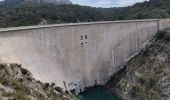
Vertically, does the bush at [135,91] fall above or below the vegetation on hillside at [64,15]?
below

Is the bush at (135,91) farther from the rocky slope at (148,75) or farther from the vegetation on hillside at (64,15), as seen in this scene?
the vegetation on hillside at (64,15)

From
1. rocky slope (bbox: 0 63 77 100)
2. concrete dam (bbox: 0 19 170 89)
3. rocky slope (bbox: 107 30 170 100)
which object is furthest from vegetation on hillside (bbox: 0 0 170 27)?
rocky slope (bbox: 0 63 77 100)

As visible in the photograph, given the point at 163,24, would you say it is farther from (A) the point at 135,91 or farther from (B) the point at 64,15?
(B) the point at 64,15

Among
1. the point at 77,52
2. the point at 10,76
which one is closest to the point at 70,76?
the point at 77,52

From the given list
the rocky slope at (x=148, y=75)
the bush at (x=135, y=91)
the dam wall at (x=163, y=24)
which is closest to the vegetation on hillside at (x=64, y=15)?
the dam wall at (x=163, y=24)

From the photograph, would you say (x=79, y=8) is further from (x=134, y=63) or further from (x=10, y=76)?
(x=10, y=76)

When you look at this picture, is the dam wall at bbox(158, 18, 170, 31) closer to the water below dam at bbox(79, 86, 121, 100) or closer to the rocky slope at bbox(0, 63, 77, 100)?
the water below dam at bbox(79, 86, 121, 100)
